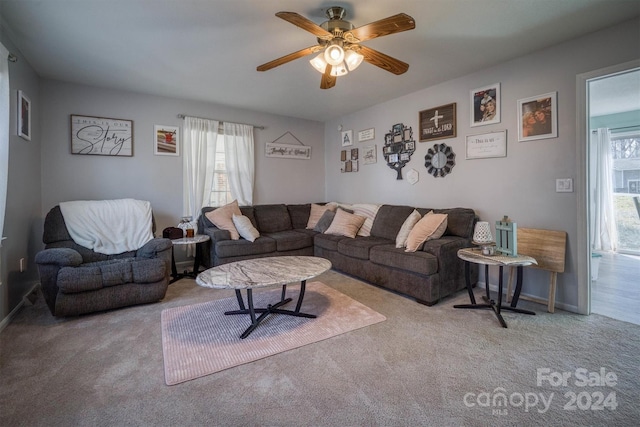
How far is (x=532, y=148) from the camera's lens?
2.88 meters

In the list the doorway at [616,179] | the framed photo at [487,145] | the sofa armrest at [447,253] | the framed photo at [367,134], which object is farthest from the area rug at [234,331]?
the doorway at [616,179]

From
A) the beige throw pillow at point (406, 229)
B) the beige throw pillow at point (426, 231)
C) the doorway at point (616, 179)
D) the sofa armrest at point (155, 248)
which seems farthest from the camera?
the doorway at point (616, 179)

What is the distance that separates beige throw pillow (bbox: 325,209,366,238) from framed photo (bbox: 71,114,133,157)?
2.94 metres

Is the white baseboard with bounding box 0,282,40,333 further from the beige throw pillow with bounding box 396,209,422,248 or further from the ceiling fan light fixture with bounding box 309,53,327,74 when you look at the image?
the beige throw pillow with bounding box 396,209,422,248

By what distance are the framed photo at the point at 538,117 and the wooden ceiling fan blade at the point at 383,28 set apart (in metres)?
1.79

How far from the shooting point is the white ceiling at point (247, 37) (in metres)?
2.09

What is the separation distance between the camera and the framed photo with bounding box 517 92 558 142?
2.72m

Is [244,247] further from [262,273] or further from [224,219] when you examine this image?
[262,273]

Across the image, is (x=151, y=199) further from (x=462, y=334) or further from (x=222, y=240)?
(x=462, y=334)

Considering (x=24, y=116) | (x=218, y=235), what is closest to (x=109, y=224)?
(x=218, y=235)

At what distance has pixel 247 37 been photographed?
8.14ft

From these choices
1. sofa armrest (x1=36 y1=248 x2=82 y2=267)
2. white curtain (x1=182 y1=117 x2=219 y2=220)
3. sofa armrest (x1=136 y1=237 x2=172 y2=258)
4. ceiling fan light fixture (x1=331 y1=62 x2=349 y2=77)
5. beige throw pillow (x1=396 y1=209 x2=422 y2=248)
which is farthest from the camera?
white curtain (x1=182 y1=117 x2=219 y2=220)

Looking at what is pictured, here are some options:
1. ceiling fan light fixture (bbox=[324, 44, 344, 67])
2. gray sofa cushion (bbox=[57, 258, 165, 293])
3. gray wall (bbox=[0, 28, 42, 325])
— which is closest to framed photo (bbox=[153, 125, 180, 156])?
gray wall (bbox=[0, 28, 42, 325])

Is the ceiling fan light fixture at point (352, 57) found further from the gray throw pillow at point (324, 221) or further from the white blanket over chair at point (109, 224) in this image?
the white blanket over chair at point (109, 224)
